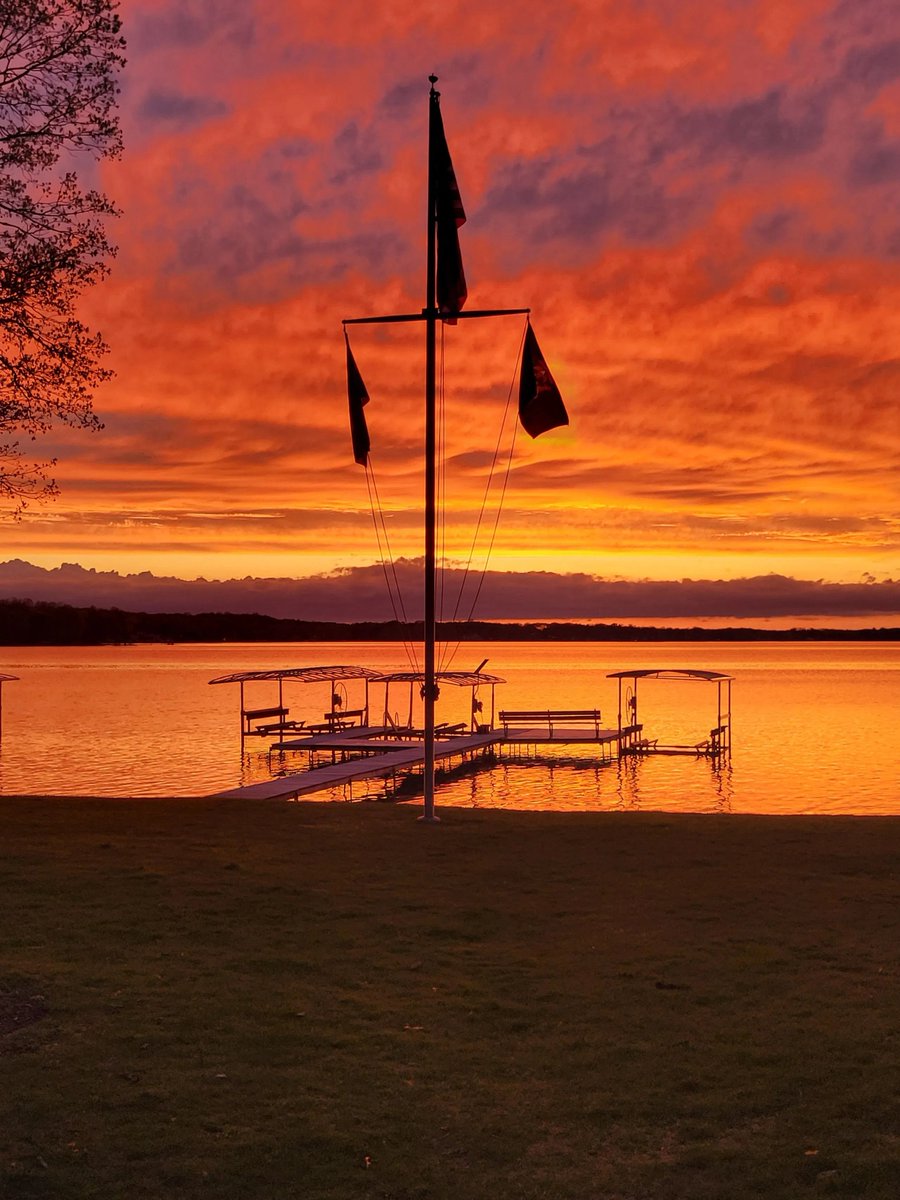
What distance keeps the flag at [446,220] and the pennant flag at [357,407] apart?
1.67m

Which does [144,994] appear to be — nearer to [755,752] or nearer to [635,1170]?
[635,1170]

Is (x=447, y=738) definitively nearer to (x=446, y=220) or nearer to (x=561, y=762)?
(x=561, y=762)

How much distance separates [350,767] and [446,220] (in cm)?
2095

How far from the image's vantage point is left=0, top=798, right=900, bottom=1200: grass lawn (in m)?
5.88

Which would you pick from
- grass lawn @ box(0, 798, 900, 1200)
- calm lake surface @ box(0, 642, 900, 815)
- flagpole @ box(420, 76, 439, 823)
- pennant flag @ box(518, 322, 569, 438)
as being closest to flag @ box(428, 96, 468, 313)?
flagpole @ box(420, 76, 439, 823)

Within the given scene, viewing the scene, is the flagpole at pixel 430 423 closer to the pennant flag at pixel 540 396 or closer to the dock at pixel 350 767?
the pennant flag at pixel 540 396

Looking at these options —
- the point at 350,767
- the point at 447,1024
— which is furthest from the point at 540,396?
the point at 350,767

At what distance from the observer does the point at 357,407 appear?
57.8 feet

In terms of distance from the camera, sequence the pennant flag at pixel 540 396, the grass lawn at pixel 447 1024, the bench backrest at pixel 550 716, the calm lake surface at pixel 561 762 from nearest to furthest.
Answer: the grass lawn at pixel 447 1024
the pennant flag at pixel 540 396
the calm lake surface at pixel 561 762
the bench backrest at pixel 550 716

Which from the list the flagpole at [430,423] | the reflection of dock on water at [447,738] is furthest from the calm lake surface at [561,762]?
the flagpole at [430,423]

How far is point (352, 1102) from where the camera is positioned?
263 inches

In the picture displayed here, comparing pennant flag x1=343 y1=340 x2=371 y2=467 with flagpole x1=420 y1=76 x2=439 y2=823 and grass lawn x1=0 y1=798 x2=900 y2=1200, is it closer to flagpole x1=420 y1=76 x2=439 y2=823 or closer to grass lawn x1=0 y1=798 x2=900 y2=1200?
flagpole x1=420 y1=76 x2=439 y2=823

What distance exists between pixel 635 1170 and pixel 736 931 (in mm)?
5217

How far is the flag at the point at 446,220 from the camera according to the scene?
17.0 m
